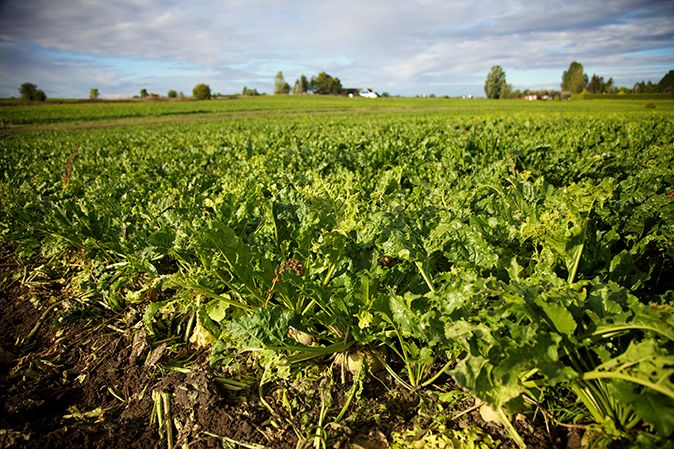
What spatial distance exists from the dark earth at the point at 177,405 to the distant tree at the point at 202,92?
296 ft

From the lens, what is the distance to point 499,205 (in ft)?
8.65

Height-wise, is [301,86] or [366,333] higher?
[301,86]

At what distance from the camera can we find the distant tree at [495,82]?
107m

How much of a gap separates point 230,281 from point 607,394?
216 cm

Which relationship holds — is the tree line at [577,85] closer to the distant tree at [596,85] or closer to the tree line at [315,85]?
the distant tree at [596,85]

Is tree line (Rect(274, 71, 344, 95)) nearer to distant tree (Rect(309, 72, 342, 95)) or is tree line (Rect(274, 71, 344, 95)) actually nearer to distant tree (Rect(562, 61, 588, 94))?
distant tree (Rect(309, 72, 342, 95))

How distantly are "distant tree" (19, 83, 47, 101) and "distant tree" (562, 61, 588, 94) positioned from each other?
420 ft

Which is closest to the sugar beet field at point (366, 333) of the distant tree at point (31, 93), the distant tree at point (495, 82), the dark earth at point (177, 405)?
the dark earth at point (177, 405)

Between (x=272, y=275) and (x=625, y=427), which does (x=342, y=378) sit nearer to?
(x=272, y=275)

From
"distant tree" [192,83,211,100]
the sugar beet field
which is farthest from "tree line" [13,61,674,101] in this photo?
the sugar beet field

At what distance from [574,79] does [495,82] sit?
21.8 meters

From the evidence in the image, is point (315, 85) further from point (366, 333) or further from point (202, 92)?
point (366, 333)

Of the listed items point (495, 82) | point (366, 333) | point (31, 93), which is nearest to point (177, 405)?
point (366, 333)

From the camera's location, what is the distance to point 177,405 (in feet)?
6.63
